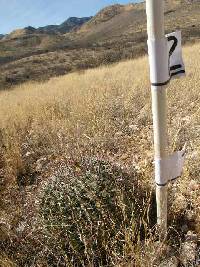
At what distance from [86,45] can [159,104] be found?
53.9 m

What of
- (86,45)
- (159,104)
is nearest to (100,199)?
(159,104)

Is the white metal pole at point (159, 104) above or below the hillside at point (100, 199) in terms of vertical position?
above

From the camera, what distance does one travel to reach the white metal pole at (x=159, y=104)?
245 centimetres

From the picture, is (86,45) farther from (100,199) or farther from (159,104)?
(159,104)

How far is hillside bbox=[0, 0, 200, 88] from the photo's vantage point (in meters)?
29.6

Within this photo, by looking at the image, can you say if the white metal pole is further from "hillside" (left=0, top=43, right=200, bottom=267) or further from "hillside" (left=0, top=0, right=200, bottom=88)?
"hillside" (left=0, top=0, right=200, bottom=88)

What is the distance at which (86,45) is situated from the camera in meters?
55.3

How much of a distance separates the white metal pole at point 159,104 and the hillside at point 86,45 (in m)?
21.4

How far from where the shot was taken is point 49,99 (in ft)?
31.6

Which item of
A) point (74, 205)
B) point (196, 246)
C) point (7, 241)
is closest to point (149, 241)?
point (196, 246)

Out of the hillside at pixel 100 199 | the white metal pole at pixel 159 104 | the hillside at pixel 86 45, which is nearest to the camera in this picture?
the white metal pole at pixel 159 104

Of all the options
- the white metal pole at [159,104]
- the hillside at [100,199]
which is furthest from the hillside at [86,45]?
the white metal pole at [159,104]

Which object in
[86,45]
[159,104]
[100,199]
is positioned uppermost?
[159,104]

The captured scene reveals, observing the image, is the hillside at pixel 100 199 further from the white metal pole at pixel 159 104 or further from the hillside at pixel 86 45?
the hillside at pixel 86 45
